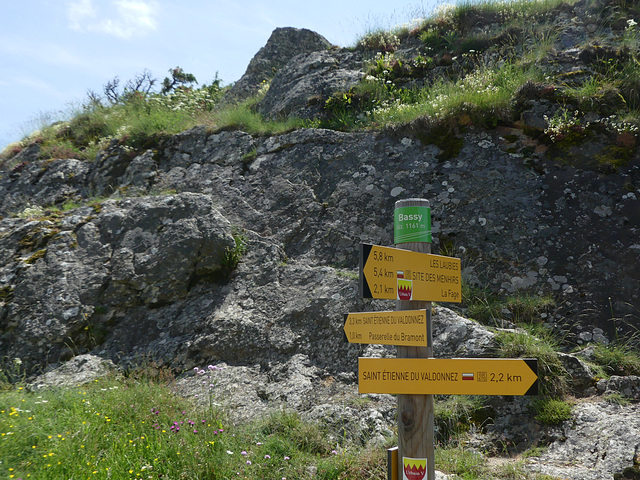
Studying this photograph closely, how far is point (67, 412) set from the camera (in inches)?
168

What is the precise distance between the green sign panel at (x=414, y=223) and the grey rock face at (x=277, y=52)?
33.7 feet

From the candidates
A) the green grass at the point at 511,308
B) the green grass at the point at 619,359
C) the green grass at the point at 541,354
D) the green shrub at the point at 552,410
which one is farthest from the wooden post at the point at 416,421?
the green grass at the point at 619,359

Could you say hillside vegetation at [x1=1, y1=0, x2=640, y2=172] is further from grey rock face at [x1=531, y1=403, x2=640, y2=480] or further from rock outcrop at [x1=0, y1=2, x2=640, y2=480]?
grey rock face at [x1=531, y1=403, x2=640, y2=480]

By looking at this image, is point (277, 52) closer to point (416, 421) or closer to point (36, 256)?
point (36, 256)

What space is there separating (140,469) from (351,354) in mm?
2500

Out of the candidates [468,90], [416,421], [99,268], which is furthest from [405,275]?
[468,90]

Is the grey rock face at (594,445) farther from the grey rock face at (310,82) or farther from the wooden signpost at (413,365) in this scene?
the grey rock face at (310,82)

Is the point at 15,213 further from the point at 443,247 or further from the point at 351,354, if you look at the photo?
the point at 443,247

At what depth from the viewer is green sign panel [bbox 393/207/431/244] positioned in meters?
3.16

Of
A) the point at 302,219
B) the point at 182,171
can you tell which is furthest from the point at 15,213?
the point at 302,219

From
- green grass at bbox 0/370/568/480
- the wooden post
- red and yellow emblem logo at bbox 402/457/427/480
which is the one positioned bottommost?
green grass at bbox 0/370/568/480

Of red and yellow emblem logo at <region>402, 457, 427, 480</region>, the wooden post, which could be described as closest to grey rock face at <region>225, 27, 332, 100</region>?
the wooden post

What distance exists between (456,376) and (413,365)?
26cm

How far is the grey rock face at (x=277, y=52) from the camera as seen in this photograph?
12.6 m
